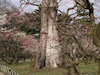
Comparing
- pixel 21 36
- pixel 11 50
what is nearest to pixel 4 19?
pixel 21 36

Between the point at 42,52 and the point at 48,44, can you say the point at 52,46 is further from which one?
the point at 42,52

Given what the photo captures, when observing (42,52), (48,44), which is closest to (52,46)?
(48,44)

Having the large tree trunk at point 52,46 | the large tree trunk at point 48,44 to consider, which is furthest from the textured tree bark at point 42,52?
the large tree trunk at point 52,46

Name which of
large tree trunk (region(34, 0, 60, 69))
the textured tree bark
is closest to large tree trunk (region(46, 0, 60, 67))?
large tree trunk (region(34, 0, 60, 69))

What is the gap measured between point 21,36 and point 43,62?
1234 centimetres

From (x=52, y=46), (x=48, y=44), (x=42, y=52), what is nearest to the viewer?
(x=42, y=52)

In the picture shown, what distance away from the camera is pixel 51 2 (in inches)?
577

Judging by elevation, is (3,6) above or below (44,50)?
above

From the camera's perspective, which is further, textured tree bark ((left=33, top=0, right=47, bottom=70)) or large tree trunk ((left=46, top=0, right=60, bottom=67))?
large tree trunk ((left=46, top=0, right=60, bottom=67))

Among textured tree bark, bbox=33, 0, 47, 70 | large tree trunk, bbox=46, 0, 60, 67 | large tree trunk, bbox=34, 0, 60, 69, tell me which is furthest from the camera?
large tree trunk, bbox=46, 0, 60, 67

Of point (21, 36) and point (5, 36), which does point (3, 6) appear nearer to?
point (21, 36)

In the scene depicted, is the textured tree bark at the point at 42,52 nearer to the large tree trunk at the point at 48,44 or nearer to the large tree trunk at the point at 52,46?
the large tree trunk at the point at 48,44

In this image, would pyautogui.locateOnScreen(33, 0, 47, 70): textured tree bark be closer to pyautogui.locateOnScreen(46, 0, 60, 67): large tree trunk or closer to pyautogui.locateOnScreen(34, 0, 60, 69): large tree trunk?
pyautogui.locateOnScreen(34, 0, 60, 69): large tree trunk

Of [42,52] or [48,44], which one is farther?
[48,44]
